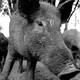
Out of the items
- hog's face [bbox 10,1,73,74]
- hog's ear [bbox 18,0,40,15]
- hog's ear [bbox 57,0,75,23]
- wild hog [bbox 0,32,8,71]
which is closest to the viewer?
hog's face [bbox 10,1,73,74]

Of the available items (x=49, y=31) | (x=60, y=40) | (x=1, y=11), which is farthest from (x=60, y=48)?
(x=1, y=11)

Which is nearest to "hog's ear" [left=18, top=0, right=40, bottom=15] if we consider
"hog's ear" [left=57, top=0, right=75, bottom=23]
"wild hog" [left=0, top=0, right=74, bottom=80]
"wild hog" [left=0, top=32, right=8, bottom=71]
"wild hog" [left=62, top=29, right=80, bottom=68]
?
"wild hog" [left=0, top=0, right=74, bottom=80]

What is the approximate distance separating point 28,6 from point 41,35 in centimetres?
73

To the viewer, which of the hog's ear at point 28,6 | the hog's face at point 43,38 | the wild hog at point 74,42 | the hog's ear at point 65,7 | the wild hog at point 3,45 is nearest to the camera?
the hog's face at point 43,38

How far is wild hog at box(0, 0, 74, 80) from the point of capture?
3006mm

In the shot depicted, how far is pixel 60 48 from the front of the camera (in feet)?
10.1

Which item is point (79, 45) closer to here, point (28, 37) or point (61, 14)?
point (61, 14)

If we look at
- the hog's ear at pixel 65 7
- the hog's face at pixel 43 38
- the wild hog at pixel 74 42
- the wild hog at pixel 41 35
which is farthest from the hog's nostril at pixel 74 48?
the hog's face at pixel 43 38

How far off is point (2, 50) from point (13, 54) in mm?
3241

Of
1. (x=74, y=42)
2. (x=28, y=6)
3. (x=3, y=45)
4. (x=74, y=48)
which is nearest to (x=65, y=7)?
(x=28, y=6)

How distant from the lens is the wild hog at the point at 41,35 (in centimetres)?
301

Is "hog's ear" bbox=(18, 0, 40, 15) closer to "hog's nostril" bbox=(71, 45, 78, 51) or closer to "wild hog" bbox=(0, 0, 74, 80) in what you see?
"wild hog" bbox=(0, 0, 74, 80)

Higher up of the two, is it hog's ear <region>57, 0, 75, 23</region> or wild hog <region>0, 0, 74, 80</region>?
hog's ear <region>57, 0, 75, 23</region>

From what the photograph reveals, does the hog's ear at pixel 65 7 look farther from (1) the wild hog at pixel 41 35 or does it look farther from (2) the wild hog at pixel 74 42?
(2) the wild hog at pixel 74 42
